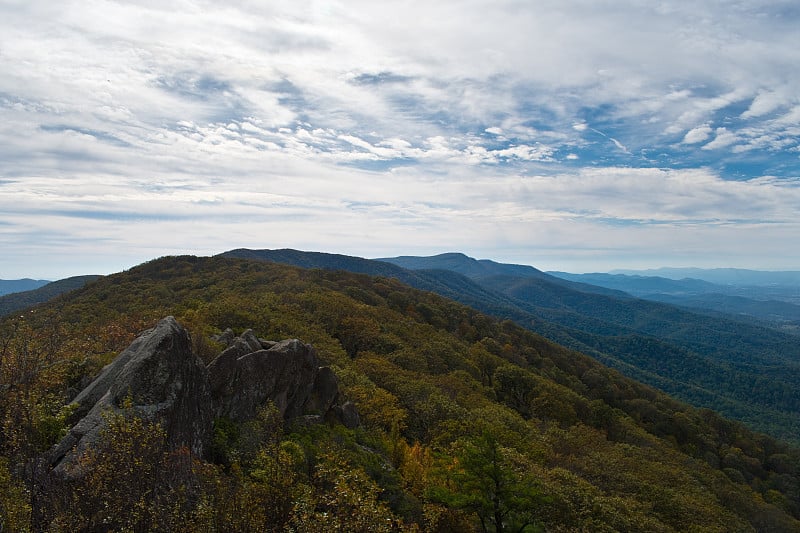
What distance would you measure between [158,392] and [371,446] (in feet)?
54.4

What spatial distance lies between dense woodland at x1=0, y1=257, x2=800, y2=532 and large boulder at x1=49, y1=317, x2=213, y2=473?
3.03 ft

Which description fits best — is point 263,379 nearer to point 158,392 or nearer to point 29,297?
point 158,392

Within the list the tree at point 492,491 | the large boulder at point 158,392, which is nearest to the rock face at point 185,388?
the large boulder at point 158,392

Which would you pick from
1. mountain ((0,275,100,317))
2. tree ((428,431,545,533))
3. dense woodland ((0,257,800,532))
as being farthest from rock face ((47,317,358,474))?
mountain ((0,275,100,317))

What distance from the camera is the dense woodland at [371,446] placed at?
11812 millimetres

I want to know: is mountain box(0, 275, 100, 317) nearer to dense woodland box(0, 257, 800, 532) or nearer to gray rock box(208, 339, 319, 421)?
dense woodland box(0, 257, 800, 532)

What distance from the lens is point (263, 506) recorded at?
1308 cm

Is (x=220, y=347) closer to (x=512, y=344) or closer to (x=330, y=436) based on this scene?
(x=330, y=436)

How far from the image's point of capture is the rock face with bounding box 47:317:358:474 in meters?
16.2

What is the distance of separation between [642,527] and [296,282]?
7707 centimetres

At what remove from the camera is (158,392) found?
17.4 metres

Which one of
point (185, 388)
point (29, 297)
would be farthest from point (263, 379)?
point (29, 297)

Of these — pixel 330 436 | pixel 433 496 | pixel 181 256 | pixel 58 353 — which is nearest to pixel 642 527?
pixel 433 496

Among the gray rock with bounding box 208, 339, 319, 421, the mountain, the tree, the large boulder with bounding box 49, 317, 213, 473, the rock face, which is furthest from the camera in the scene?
the mountain
